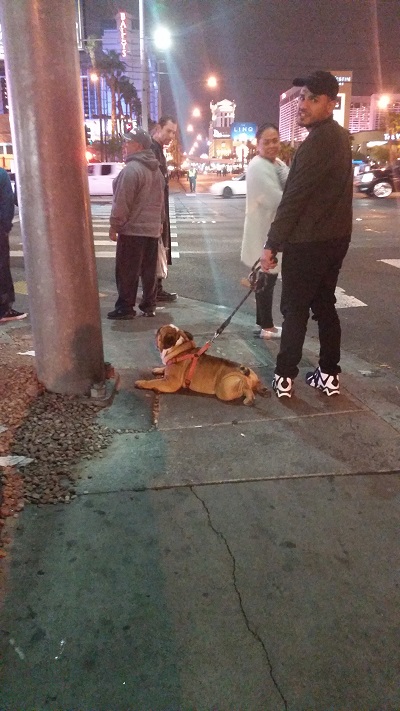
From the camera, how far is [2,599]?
7.50 ft

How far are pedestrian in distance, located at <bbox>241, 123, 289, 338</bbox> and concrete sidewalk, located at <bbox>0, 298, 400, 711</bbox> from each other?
1824mm

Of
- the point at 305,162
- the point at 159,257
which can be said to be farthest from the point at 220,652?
the point at 159,257

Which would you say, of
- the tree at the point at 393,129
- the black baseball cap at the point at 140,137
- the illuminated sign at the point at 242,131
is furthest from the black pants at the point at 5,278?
the illuminated sign at the point at 242,131

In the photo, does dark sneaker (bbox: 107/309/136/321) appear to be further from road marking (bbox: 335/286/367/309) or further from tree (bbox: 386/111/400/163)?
tree (bbox: 386/111/400/163)

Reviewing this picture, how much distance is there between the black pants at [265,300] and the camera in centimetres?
540

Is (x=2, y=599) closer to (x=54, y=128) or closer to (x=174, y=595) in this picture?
(x=174, y=595)

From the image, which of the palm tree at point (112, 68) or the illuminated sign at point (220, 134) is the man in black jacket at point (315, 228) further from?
the illuminated sign at point (220, 134)

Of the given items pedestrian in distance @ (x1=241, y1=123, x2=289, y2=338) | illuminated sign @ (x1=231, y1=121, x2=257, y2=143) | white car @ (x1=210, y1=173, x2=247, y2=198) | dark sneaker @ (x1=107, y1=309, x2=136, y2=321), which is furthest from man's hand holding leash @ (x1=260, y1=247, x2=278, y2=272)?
illuminated sign @ (x1=231, y1=121, x2=257, y2=143)

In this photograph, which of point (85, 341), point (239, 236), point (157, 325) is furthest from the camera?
point (239, 236)

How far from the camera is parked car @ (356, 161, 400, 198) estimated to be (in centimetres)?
2728

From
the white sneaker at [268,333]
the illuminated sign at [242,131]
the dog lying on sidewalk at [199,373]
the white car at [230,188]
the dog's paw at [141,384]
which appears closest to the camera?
the dog lying on sidewalk at [199,373]

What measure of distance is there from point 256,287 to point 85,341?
5.47 ft

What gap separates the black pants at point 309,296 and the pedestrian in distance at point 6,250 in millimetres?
3356

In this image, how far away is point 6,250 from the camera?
6195mm
